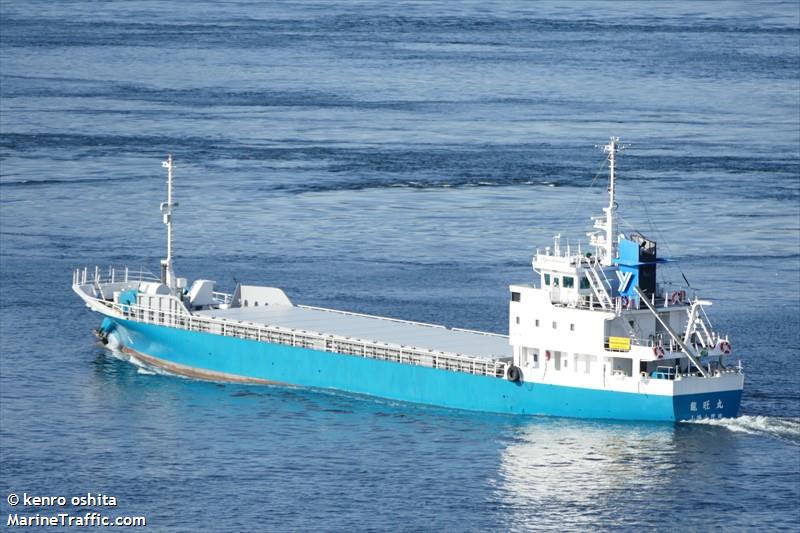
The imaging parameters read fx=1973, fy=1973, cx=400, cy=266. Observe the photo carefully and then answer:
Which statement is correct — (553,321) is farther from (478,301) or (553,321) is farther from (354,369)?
(478,301)

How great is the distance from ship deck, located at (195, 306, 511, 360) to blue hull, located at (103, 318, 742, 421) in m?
1.51

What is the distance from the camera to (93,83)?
168 meters

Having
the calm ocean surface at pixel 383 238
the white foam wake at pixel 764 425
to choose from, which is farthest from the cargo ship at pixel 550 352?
the calm ocean surface at pixel 383 238

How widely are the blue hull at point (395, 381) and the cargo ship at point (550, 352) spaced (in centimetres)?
4

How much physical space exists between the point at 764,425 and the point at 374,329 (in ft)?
58.2

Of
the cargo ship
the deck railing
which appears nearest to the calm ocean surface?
the cargo ship

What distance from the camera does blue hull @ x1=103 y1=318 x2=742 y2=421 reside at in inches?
2734

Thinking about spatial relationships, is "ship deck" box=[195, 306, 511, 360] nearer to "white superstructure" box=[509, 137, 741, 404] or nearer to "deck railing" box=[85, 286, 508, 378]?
"deck railing" box=[85, 286, 508, 378]

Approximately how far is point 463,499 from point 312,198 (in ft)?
183

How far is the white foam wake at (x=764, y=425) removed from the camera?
223 feet

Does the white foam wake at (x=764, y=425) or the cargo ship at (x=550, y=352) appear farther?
the cargo ship at (x=550, y=352)

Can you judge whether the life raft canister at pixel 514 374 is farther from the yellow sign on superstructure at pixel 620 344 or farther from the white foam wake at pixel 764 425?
the white foam wake at pixel 764 425

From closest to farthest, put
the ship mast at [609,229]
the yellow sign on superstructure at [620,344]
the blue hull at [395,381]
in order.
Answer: the yellow sign on superstructure at [620,344], the blue hull at [395,381], the ship mast at [609,229]

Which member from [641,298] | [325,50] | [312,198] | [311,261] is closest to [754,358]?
[641,298]
